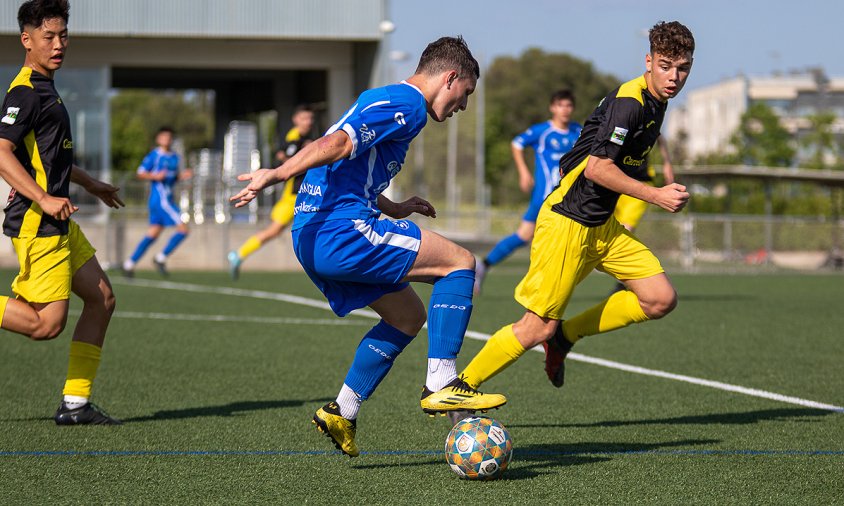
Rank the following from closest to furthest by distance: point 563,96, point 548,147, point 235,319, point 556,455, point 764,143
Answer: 1. point 556,455
2. point 235,319
3. point 563,96
4. point 548,147
5. point 764,143

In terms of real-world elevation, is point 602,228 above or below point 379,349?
above

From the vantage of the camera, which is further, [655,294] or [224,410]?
[224,410]

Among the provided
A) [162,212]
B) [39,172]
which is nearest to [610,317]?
[39,172]

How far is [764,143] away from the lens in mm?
Result: 61125

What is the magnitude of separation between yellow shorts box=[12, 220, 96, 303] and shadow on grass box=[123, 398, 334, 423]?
932 mm

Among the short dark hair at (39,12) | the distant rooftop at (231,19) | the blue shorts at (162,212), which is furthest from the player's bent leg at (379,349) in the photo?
the distant rooftop at (231,19)

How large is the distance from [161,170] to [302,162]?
1515 cm

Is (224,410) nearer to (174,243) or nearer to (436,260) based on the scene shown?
(436,260)

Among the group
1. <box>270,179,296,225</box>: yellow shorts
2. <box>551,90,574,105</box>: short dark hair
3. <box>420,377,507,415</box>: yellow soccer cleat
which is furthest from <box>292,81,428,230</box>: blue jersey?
<box>270,179,296,225</box>: yellow shorts

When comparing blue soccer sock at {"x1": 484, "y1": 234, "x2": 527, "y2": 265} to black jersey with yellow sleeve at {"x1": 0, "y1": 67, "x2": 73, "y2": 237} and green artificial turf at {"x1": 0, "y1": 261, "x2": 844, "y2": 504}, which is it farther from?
black jersey with yellow sleeve at {"x1": 0, "y1": 67, "x2": 73, "y2": 237}

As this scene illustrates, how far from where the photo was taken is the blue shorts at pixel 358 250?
520cm

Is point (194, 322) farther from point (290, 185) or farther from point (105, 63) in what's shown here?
point (105, 63)

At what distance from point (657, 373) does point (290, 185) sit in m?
9.84

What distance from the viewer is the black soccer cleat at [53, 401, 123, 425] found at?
21.0 ft
